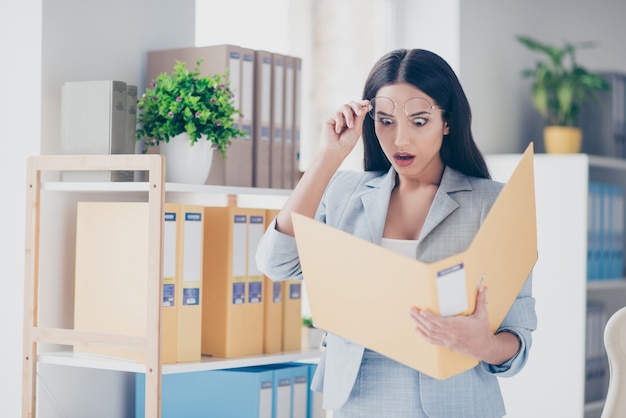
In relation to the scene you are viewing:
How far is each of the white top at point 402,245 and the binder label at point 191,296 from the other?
2.31 ft

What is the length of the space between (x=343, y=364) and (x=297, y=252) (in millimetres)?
220

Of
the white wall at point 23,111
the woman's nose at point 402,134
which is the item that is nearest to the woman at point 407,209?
the woman's nose at point 402,134

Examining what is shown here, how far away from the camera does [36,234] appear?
209 centimetres

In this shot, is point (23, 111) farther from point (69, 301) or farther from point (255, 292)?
point (255, 292)

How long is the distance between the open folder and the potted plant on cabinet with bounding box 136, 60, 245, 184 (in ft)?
2.50

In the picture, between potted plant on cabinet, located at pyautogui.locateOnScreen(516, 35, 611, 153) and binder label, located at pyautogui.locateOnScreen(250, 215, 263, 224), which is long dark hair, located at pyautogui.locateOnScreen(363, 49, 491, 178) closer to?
binder label, located at pyautogui.locateOnScreen(250, 215, 263, 224)

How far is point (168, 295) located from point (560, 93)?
2.11 m

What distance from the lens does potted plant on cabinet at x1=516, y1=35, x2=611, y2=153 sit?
356 centimetres

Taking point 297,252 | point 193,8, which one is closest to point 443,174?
point 297,252

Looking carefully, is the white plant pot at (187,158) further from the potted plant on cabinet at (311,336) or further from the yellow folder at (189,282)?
the potted plant on cabinet at (311,336)

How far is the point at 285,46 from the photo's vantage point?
3.30 meters

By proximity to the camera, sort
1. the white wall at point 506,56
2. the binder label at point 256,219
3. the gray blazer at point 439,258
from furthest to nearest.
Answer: the white wall at point 506,56
the binder label at point 256,219
the gray blazer at point 439,258

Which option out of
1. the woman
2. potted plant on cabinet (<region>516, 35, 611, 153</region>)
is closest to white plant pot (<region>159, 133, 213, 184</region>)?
the woman

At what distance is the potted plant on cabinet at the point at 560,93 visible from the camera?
3559 mm
